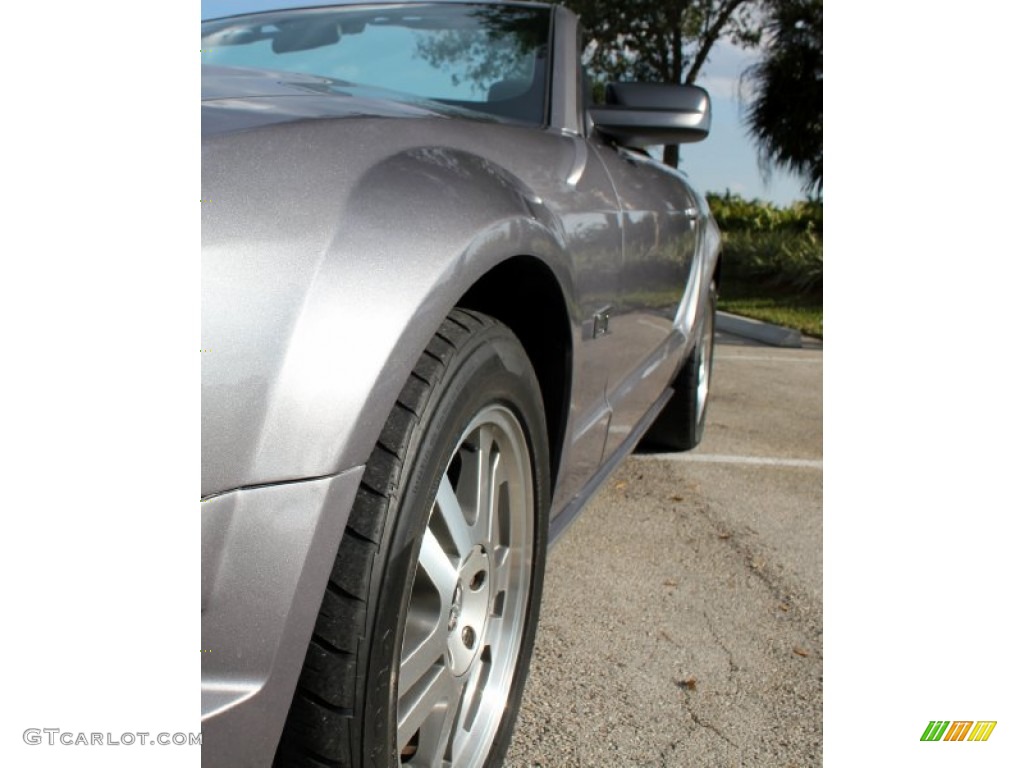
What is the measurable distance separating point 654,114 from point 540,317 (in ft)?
3.93

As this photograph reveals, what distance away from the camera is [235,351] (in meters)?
1.08

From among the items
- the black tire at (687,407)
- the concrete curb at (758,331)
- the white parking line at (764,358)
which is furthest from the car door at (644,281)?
the concrete curb at (758,331)

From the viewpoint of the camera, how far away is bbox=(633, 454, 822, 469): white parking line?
429 cm

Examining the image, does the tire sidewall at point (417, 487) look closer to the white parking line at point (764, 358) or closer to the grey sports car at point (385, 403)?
the grey sports car at point (385, 403)

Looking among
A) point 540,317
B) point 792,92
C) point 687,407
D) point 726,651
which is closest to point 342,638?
point 540,317

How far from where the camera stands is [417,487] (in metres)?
1.29

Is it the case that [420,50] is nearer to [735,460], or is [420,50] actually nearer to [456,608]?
[456,608]

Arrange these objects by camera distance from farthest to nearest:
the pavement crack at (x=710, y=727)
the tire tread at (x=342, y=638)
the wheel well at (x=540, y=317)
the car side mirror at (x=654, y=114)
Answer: the car side mirror at (x=654, y=114), the pavement crack at (x=710, y=727), the wheel well at (x=540, y=317), the tire tread at (x=342, y=638)

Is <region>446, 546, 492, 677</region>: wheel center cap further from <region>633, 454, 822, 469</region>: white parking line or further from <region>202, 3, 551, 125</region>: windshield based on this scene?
<region>633, 454, 822, 469</region>: white parking line

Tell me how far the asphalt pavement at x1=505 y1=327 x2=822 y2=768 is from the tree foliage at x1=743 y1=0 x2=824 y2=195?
45.3 feet

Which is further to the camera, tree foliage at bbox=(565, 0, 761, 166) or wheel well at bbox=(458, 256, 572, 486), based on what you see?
tree foliage at bbox=(565, 0, 761, 166)

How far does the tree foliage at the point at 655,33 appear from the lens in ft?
55.4
